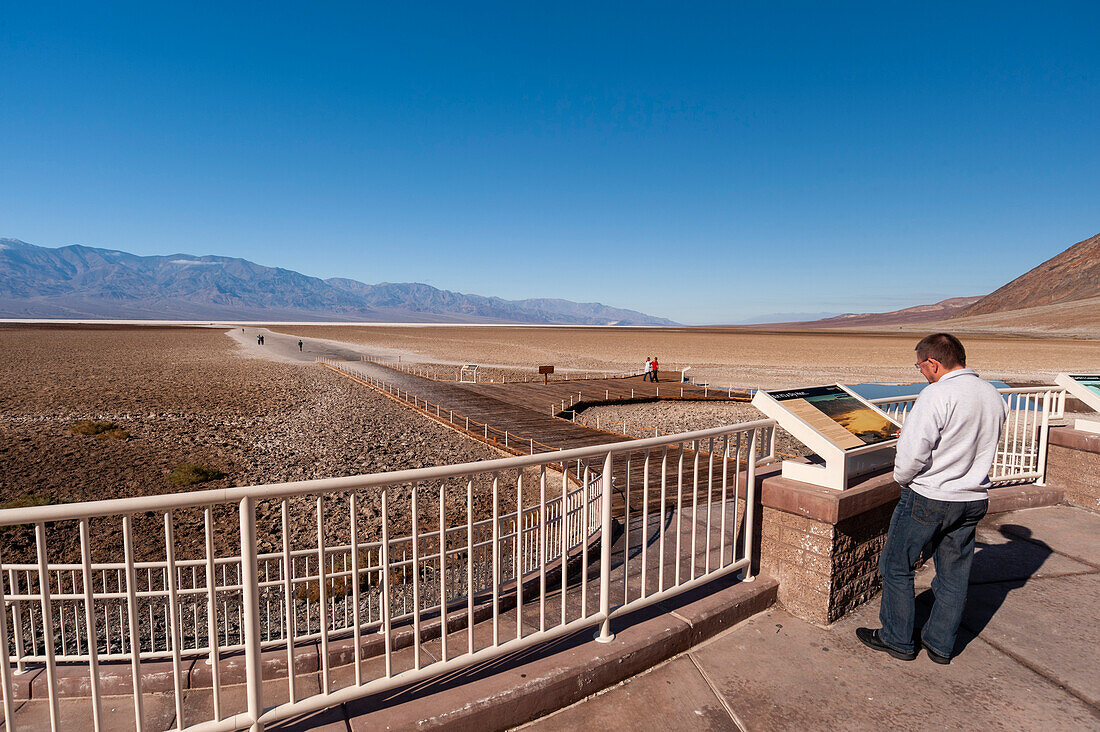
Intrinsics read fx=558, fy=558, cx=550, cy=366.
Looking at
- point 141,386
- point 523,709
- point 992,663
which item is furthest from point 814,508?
point 141,386

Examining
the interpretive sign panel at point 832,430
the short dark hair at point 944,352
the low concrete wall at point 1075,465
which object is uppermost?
the short dark hair at point 944,352

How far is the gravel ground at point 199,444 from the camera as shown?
12.7 m

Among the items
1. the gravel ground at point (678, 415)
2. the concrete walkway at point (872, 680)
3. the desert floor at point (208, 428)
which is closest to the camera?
the concrete walkway at point (872, 680)

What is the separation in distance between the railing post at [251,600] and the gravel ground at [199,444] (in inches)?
408

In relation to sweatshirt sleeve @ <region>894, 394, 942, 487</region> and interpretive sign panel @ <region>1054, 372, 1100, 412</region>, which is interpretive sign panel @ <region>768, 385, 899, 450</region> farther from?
interpretive sign panel @ <region>1054, 372, 1100, 412</region>

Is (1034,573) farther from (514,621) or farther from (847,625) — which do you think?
(514,621)

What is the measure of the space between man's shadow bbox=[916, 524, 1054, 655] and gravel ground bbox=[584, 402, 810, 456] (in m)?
14.3

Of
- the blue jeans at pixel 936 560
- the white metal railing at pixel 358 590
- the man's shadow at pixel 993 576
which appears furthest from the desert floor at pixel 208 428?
the man's shadow at pixel 993 576

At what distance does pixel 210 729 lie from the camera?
8.27 ft

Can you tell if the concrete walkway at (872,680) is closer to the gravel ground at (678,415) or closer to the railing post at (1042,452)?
the railing post at (1042,452)

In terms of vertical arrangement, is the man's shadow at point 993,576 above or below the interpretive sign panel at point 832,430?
below

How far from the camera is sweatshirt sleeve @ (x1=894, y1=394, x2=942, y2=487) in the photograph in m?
3.18

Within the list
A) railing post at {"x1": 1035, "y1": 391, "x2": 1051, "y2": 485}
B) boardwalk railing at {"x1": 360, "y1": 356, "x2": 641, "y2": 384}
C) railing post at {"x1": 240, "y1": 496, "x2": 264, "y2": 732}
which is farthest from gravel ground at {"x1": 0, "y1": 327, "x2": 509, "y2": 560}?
railing post at {"x1": 1035, "y1": 391, "x2": 1051, "y2": 485}

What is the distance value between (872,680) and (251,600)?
3.52 meters
